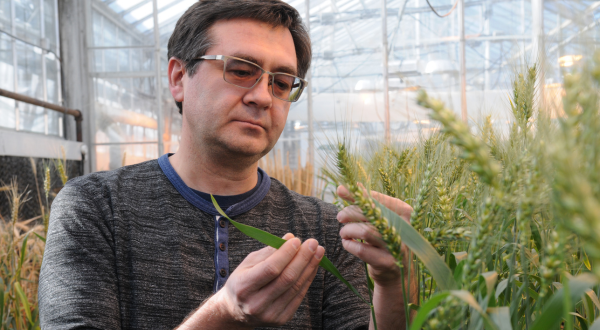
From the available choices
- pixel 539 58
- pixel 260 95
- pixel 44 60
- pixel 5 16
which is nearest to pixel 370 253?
pixel 539 58

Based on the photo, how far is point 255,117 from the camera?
0.97 m

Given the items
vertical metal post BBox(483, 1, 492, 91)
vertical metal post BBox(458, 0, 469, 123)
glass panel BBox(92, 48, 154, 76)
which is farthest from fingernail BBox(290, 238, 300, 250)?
glass panel BBox(92, 48, 154, 76)

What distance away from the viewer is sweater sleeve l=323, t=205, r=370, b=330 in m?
0.97

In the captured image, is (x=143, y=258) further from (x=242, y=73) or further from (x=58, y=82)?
(x=58, y=82)

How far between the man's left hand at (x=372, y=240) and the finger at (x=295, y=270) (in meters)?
0.05

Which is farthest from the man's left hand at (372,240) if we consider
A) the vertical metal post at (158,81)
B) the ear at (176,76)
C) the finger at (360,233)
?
the vertical metal post at (158,81)

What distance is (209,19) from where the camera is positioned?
107 centimetres

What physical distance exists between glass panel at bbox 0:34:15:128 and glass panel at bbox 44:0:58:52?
3.12ft

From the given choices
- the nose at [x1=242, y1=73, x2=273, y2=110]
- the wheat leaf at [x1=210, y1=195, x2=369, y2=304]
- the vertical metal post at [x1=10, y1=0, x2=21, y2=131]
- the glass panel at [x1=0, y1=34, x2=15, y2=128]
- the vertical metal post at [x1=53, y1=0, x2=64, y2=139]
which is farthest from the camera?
the vertical metal post at [x1=53, y1=0, x2=64, y2=139]

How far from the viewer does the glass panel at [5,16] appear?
14.1 ft

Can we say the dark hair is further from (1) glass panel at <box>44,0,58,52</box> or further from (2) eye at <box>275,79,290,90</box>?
(1) glass panel at <box>44,0,58,52</box>

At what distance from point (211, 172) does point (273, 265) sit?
575 mm

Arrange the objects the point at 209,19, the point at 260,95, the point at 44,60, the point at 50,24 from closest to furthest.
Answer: the point at 260,95 → the point at 209,19 → the point at 44,60 → the point at 50,24

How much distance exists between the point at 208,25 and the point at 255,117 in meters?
0.28
